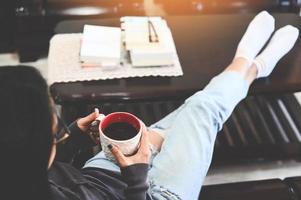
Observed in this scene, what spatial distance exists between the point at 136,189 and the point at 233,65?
2.46 feet

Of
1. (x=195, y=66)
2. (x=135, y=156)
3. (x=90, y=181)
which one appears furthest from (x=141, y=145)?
(x=195, y=66)

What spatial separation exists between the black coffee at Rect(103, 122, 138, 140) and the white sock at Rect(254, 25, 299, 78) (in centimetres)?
70

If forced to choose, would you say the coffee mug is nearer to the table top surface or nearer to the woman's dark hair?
the woman's dark hair

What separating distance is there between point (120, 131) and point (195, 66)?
2.18ft

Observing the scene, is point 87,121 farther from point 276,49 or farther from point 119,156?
point 276,49

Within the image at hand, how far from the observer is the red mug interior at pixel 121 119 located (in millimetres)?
1064

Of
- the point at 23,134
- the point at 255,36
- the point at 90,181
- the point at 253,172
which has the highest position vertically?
the point at 23,134

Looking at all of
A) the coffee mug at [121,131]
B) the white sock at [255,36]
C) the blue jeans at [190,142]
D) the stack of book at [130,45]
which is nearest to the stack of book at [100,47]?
the stack of book at [130,45]

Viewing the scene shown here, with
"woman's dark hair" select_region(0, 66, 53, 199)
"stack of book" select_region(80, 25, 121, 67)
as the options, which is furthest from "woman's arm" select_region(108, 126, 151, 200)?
"stack of book" select_region(80, 25, 121, 67)

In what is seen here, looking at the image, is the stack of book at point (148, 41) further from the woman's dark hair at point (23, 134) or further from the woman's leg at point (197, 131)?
the woman's dark hair at point (23, 134)

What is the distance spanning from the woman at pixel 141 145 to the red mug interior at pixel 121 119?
4 centimetres

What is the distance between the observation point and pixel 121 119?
107 cm

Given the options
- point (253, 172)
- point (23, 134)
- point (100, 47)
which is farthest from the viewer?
point (253, 172)

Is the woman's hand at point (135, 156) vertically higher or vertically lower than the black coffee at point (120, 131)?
lower
